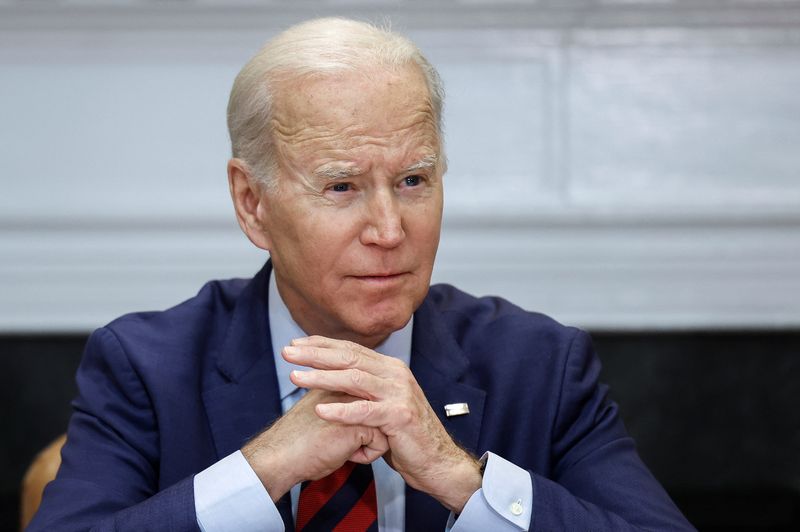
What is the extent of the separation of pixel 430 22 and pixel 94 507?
77.0 inches

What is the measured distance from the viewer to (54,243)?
368cm

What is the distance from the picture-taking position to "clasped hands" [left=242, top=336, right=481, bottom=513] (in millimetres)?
2018

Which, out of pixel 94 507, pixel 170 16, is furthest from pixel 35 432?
pixel 94 507

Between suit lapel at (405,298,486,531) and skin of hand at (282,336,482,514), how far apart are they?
0.16 metres

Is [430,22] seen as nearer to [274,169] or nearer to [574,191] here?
[574,191]

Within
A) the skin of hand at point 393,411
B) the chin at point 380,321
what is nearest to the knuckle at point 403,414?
the skin of hand at point 393,411

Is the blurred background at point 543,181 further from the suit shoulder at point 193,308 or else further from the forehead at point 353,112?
the forehead at point 353,112

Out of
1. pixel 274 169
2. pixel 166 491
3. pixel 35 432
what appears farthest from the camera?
pixel 35 432

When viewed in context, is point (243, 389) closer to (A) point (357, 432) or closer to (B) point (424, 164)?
(A) point (357, 432)

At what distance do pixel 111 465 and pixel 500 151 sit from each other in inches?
69.8

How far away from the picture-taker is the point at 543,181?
366 centimetres

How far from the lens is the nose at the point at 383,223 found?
6.98 ft

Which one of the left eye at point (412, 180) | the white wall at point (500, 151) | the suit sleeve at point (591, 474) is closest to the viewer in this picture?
the suit sleeve at point (591, 474)

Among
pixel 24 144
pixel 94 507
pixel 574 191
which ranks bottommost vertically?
pixel 94 507
